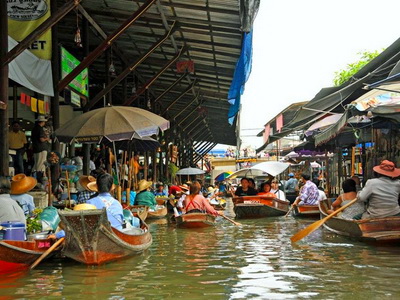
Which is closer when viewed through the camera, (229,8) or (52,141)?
(229,8)

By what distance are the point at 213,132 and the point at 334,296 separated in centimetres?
3329

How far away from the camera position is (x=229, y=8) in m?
11.7

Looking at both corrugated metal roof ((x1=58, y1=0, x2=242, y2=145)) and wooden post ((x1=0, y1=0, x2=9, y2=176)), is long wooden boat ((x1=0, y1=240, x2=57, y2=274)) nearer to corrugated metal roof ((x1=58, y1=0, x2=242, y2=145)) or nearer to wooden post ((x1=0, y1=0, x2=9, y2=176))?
wooden post ((x1=0, y1=0, x2=9, y2=176))

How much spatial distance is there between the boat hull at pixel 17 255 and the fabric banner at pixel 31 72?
4034mm

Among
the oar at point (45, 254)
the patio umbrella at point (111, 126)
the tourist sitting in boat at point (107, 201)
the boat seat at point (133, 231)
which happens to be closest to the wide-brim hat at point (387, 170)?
the boat seat at point (133, 231)

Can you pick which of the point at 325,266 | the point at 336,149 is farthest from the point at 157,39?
the point at 325,266

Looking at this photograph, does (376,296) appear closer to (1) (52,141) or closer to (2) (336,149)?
(1) (52,141)

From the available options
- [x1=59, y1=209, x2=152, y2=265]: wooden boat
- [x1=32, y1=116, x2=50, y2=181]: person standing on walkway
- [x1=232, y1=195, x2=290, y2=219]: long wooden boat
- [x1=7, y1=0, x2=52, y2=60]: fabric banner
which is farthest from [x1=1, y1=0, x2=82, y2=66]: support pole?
[x1=232, y1=195, x2=290, y2=219]: long wooden boat

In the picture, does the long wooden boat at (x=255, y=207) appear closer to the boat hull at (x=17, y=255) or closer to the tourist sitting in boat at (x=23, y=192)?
the tourist sitting in boat at (x=23, y=192)

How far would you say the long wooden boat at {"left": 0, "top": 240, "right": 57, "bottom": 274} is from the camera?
6.70 m

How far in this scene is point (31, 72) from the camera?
11.3 m

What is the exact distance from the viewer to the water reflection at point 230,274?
19.3 feet

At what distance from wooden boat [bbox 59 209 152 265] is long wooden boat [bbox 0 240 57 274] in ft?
1.35

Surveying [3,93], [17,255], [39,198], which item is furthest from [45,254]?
[39,198]
